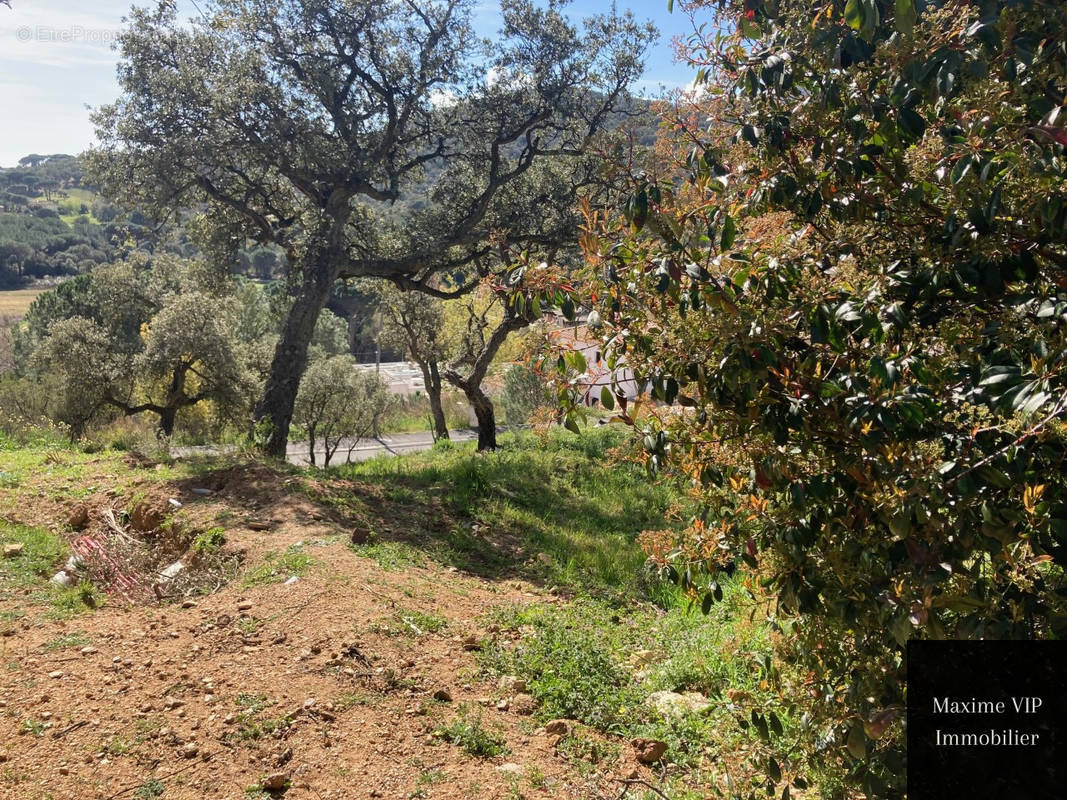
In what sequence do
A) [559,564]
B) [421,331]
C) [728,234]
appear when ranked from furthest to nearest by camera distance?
[421,331] < [559,564] < [728,234]

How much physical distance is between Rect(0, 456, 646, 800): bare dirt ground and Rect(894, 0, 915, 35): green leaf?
2886mm

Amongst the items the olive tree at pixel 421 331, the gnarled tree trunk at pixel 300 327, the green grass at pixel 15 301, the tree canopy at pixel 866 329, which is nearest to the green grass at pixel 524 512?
the gnarled tree trunk at pixel 300 327

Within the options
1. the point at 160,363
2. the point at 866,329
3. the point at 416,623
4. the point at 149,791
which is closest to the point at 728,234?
the point at 866,329

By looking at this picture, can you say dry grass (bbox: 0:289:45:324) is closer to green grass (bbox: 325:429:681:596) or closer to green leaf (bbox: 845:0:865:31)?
green grass (bbox: 325:429:681:596)

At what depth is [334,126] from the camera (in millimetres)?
11008

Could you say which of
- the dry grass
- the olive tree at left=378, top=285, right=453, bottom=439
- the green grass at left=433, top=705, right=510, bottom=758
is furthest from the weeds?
the dry grass

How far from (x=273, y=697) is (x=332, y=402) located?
20.6m

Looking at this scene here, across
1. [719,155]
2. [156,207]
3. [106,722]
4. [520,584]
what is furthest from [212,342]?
[719,155]

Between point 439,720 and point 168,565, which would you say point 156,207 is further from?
point 439,720

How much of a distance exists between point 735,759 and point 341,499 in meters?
5.91

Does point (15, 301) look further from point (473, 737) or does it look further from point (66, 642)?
point (473, 737)

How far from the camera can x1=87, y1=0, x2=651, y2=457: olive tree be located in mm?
10023

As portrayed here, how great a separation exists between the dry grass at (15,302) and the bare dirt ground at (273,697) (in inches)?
1958

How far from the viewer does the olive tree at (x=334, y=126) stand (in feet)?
32.9
